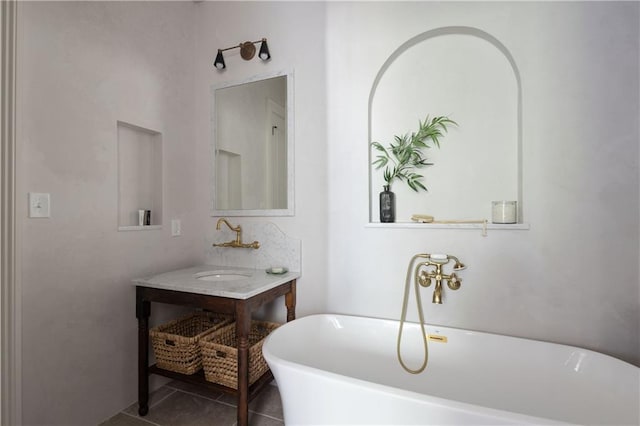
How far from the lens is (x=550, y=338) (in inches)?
58.7

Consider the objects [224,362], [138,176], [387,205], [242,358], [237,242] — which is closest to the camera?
[242,358]

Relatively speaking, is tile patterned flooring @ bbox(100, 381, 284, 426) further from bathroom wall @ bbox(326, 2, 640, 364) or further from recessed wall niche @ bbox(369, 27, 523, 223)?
recessed wall niche @ bbox(369, 27, 523, 223)

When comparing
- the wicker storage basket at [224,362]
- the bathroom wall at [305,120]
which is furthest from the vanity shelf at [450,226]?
the wicker storage basket at [224,362]

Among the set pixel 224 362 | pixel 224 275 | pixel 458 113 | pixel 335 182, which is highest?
pixel 458 113

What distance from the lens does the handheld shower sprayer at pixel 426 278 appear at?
61.9 inches

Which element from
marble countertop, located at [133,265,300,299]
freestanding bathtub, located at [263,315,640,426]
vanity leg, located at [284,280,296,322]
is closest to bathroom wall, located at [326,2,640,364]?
freestanding bathtub, located at [263,315,640,426]

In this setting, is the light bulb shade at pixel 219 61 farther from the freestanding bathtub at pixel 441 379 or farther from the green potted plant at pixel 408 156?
the freestanding bathtub at pixel 441 379

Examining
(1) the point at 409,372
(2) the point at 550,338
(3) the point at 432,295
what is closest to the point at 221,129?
(3) the point at 432,295

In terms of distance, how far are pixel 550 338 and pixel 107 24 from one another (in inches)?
112

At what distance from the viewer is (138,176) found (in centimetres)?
191

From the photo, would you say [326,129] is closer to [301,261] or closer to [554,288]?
[301,261]

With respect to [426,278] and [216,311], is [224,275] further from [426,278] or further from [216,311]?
[426,278]

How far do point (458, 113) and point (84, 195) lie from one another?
6.70 feet

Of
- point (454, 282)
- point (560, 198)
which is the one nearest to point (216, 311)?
point (454, 282)
